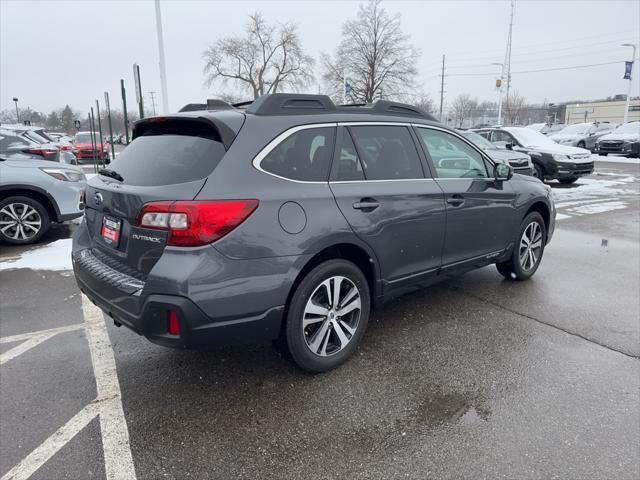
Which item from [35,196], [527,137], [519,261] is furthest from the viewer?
[527,137]

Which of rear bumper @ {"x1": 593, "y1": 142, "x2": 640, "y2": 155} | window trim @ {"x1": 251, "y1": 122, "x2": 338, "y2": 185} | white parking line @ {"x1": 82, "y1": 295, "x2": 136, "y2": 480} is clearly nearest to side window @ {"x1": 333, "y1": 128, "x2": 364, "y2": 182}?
window trim @ {"x1": 251, "y1": 122, "x2": 338, "y2": 185}

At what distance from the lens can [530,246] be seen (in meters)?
5.19

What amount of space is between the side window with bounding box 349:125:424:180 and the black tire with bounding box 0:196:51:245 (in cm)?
569

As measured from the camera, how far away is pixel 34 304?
4.64 m

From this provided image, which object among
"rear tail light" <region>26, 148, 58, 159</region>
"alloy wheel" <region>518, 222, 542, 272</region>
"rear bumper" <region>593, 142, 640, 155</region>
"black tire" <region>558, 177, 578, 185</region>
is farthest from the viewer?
"rear bumper" <region>593, 142, 640, 155</region>

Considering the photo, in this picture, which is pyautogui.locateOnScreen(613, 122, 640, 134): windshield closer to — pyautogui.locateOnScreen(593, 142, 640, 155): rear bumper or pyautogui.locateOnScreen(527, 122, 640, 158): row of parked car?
pyautogui.locateOnScreen(527, 122, 640, 158): row of parked car

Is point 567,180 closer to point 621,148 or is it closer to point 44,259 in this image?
point 621,148

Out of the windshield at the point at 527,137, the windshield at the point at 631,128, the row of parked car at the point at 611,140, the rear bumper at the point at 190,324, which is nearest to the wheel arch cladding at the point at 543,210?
the rear bumper at the point at 190,324

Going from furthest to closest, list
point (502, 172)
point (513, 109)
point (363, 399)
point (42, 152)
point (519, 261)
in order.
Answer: point (513, 109), point (42, 152), point (519, 261), point (502, 172), point (363, 399)

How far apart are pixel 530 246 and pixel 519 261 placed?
0.27 m

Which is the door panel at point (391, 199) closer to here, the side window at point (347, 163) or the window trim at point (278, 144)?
the side window at point (347, 163)

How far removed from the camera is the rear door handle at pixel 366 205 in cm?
320

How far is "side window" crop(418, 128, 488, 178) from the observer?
3988 mm

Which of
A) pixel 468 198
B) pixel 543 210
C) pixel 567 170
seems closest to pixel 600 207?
pixel 567 170
